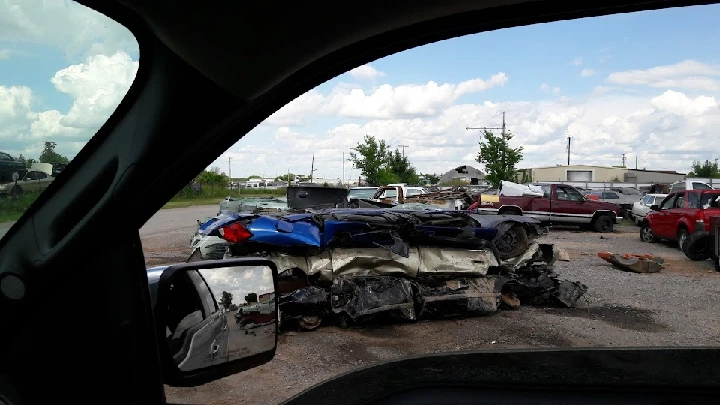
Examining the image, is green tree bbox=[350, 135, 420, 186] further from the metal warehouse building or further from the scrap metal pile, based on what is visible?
the scrap metal pile

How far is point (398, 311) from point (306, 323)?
132 cm

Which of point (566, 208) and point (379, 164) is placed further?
point (379, 164)

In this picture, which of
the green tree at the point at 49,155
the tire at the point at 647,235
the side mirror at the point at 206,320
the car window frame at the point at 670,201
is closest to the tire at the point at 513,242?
the side mirror at the point at 206,320

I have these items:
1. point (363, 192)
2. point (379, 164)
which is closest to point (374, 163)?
point (379, 164)

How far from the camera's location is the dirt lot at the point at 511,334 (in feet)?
16.2

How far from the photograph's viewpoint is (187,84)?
1310 mm

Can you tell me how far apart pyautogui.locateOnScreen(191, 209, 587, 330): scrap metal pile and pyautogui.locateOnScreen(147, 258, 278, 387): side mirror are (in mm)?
5888

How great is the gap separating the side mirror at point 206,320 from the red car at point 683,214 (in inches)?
→ 599

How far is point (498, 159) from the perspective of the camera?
118 feet

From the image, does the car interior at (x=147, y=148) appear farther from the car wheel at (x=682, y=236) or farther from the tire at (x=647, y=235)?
the tire at (x=647, y=235)

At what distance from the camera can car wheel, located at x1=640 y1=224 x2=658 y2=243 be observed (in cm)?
1910

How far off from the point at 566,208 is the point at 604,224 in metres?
1.68

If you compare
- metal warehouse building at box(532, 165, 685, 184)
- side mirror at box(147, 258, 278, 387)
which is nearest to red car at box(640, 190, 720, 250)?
side mirror at box(147, 258, 278, 387)

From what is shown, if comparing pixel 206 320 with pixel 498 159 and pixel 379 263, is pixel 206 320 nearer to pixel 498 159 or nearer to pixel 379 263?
pixel 379 263
